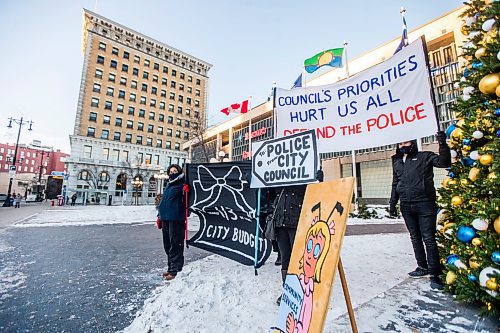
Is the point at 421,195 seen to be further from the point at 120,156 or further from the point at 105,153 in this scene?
the point at 120,156

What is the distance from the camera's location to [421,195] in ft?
10.4

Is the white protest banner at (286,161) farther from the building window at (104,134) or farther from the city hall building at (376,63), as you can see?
the building window at (104,134)

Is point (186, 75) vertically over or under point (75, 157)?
over

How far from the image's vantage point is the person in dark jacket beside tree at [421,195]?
3.08 m

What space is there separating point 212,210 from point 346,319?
2.89 meters

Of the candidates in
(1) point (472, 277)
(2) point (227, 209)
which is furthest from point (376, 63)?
(1) point (472, 277)

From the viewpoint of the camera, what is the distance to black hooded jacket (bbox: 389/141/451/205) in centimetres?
302

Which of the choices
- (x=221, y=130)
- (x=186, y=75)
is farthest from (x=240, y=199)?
(x=186, y=75)

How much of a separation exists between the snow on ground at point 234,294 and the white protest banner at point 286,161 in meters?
1.41

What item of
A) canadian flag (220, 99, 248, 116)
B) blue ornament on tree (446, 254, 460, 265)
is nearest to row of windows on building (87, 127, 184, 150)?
canadian flag (220, 99, 248, 116)

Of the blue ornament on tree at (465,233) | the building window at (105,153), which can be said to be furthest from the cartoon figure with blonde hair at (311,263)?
the building window at (105,153)

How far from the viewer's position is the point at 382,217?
1555 centimetres

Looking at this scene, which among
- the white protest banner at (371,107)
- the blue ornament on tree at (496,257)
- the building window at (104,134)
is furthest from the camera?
the building window at (104,134)

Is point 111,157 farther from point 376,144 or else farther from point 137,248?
point 376,144
